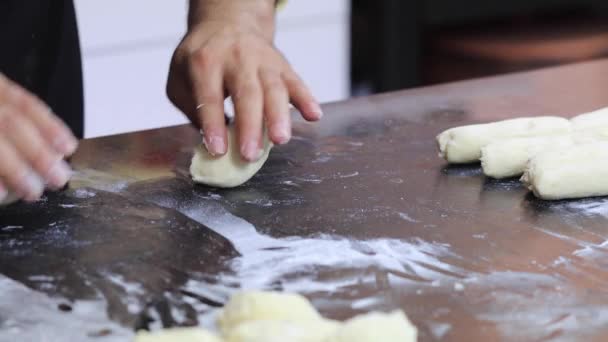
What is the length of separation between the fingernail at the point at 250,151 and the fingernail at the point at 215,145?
3cm

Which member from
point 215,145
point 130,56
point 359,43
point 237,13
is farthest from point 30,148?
point 359,43

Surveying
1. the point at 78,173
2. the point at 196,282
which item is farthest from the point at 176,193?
the point at 196,282

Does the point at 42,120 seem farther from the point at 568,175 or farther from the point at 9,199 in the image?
the point at 568,175

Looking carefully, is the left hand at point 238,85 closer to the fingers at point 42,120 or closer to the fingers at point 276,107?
the fingers at point 276,107

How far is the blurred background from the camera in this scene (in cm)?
255

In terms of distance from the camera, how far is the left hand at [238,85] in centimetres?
118

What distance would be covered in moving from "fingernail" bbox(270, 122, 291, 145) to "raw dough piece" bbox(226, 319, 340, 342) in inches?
17.6

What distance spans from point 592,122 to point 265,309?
72 cm

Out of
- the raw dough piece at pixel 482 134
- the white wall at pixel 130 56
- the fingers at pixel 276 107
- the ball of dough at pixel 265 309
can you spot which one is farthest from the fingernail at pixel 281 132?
the white wall at pixel 130 56

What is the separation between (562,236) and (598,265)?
3.3 inches

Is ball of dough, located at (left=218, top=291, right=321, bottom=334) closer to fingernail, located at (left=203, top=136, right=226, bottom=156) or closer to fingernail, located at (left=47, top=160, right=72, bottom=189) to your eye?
fingernail, located at (left=47, top=160, right=72, bottom=189)

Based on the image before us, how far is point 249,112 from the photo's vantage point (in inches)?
46.9

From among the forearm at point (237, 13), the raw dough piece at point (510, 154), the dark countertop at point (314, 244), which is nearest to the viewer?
the dark countertop at point (314, 244)

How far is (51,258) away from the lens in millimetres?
970
